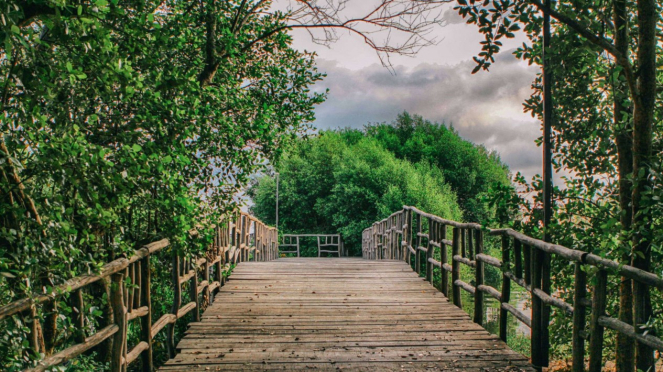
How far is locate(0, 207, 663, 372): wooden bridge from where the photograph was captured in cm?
354

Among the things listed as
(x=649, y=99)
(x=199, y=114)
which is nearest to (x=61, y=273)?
(x=199, y=114)

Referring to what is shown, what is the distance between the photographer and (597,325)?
12.0 ft

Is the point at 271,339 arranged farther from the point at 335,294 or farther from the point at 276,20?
the point at 276,20

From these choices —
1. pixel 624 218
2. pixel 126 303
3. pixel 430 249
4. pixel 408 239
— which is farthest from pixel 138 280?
pixel 408 239

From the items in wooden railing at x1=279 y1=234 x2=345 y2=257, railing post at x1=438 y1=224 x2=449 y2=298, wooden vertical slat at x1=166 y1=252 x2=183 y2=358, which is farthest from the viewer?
wooden railing at x1=279 y1=234 x2=345 y2=257

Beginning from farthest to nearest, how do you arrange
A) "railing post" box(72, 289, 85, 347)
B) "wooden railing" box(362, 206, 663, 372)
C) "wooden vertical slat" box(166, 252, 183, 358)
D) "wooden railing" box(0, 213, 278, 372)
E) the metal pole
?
"wooden vertical slat" box(166, 252, 183, 358) → the metal pole → "railing post" box(72, 289, 85, 347) → "wooden railing" box(362, 206, 663, 372) → "wooden railing" box(0, 213, 278, 372)

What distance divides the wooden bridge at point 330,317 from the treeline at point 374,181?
716 inches

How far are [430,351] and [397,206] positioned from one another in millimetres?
21653

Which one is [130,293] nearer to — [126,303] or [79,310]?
[126,303]

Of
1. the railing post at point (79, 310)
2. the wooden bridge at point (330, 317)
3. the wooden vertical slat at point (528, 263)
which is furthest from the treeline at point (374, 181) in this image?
the railing post at point (79, 310)

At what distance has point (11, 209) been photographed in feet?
8.51

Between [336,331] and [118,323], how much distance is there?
2.40 m

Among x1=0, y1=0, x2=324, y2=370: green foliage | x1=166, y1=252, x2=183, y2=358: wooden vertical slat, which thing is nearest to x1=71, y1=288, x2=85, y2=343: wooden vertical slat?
x1=0, y1=0, x2=324, y2=370: green foliage

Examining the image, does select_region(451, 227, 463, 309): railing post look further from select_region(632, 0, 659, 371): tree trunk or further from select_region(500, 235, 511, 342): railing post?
select_region(632, 0, 659, 371): tree trunk
